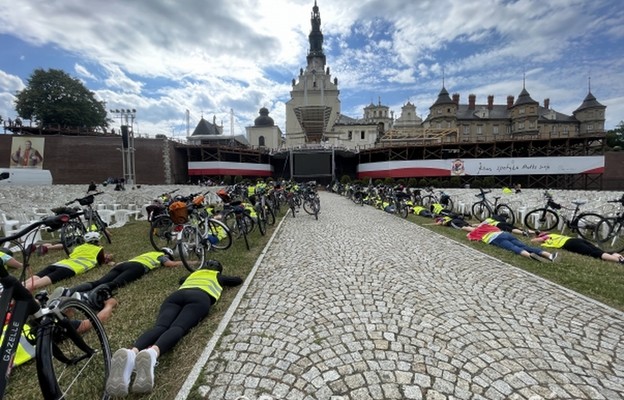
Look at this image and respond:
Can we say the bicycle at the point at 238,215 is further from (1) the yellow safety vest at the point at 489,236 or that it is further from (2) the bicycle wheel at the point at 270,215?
(1) the yellow safety vest at the point at 489,236

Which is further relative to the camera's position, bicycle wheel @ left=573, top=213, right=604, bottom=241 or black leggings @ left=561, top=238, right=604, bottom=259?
bicycle wheel @ left=573, top=213, right=604, bottom=241

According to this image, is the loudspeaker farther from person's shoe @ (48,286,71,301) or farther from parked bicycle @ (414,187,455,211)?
person's shoe @ (48,286,71,301)

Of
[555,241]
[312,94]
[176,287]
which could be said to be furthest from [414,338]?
[312,94]

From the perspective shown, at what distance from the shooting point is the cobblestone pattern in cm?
238

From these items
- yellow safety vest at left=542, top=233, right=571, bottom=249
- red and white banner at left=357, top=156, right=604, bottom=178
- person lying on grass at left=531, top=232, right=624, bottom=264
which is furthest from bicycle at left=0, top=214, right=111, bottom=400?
red and white banner at left=357, top=156, right=604, bottom=178

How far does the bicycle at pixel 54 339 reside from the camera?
69.0 inches

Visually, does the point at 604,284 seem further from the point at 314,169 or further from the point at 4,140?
the point at 4,140

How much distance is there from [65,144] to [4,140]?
17.8 feet

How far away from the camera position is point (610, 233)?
681 centimetres

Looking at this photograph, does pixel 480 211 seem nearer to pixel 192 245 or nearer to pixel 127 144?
pixel 192 245

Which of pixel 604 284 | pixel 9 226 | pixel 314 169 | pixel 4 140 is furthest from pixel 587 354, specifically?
pixel 4 140

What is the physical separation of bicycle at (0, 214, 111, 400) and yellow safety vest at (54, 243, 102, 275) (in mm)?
2709

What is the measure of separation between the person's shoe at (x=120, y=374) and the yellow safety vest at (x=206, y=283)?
1454 millimetres

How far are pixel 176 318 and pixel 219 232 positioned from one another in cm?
351
